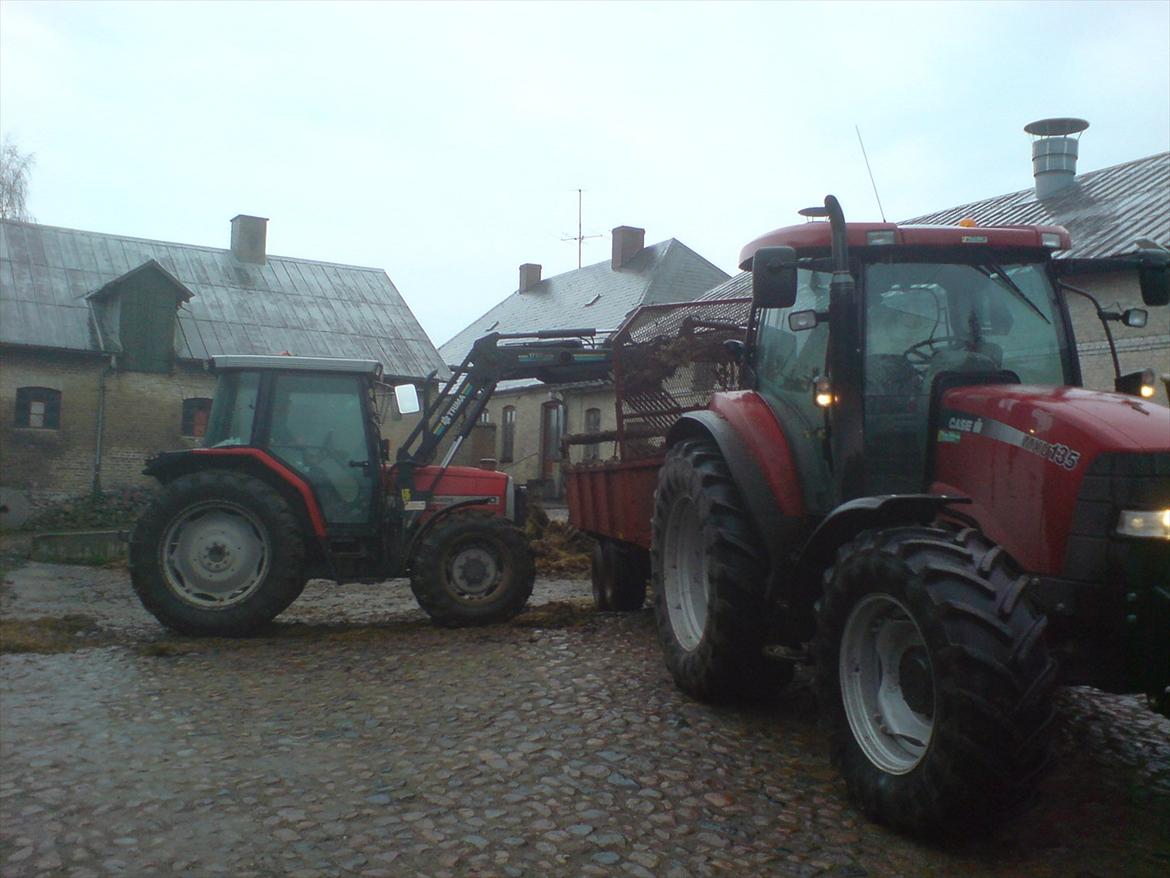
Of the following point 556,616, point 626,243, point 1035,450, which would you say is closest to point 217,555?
point 556,616

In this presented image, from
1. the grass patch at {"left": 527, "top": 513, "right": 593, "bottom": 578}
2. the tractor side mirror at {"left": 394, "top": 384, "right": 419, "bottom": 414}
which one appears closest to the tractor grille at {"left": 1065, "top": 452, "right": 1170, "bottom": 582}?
the tractor side mirror at {"left": 394, "top": 384, "right": 419, "bottom": 414}

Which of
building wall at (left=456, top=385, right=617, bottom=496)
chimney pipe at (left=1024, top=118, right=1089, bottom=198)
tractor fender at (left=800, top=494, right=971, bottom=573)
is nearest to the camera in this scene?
tractor fender at (left=800, top=494, right=971, bottom=573)

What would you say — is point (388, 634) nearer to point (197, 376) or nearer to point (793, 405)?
point (793, 405)

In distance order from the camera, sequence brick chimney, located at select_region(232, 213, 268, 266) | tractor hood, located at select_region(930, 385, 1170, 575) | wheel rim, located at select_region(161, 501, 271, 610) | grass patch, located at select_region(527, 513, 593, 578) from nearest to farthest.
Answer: tractor hood, located at select_region(930, 385, 1170, 575), wheel rim, located at select_region(161, 501, 271, 610), grass patch, located at select_region(527, 513, 593, 578), brick chimney, located at select_region(232, 213, 268, 266)

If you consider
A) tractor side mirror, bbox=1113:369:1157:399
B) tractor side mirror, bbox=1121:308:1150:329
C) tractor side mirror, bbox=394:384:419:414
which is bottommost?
tractor side mirror, bbox=1113:369:1157:399

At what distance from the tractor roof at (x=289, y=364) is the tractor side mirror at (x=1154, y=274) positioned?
550 centimetres

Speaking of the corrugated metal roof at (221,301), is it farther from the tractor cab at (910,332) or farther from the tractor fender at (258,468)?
the tractor cab at (910,332)

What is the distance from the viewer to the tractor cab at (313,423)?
28.6 feet

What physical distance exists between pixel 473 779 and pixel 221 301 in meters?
24.5

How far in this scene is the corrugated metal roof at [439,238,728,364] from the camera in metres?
32.3

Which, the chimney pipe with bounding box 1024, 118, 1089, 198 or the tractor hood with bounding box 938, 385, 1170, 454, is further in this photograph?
the chimney pipe with bounding box 1024, 118, 1089, 198

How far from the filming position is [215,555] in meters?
8.38

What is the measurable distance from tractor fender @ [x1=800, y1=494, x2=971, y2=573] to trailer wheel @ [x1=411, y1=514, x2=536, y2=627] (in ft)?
14.1

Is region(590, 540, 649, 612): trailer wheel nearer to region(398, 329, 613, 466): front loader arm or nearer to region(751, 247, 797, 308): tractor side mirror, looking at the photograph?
region(398, 329, 613, 466): front loader arm
